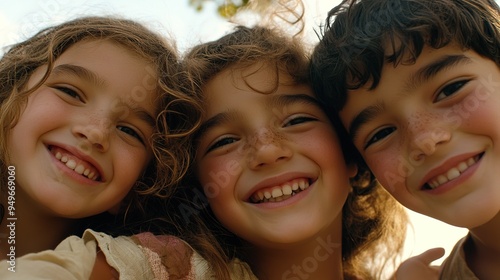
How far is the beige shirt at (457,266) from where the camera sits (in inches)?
93.3

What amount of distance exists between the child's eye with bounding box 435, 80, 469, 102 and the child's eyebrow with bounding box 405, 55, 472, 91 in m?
0.06

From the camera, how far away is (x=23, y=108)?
213cm

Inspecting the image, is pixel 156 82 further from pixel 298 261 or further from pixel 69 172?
pixel 298 261

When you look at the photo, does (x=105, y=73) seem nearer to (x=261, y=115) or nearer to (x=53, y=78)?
(x=53, y=78)

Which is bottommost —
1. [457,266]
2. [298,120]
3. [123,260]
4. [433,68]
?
[123,260]

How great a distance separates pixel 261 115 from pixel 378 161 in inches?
17.6

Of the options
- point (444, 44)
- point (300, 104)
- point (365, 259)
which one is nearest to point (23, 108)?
point (300, 104)

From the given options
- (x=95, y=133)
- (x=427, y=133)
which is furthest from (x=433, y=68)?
(x=95, y=133)

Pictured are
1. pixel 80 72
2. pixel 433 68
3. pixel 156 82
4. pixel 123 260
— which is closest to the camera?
pixel 123 260

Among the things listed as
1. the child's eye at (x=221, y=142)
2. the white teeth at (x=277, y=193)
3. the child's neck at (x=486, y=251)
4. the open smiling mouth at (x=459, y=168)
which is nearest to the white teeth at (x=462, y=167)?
the open smiling mouth at (x=459, y=168)

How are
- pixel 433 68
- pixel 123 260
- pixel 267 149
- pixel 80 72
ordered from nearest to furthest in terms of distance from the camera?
pixel 123 260, pixel 433 68, pixel 267 149, pixel 80 72

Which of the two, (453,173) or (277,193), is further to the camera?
(277,193)

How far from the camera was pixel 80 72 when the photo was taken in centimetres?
218

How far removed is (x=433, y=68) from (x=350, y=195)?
0.92 meters
